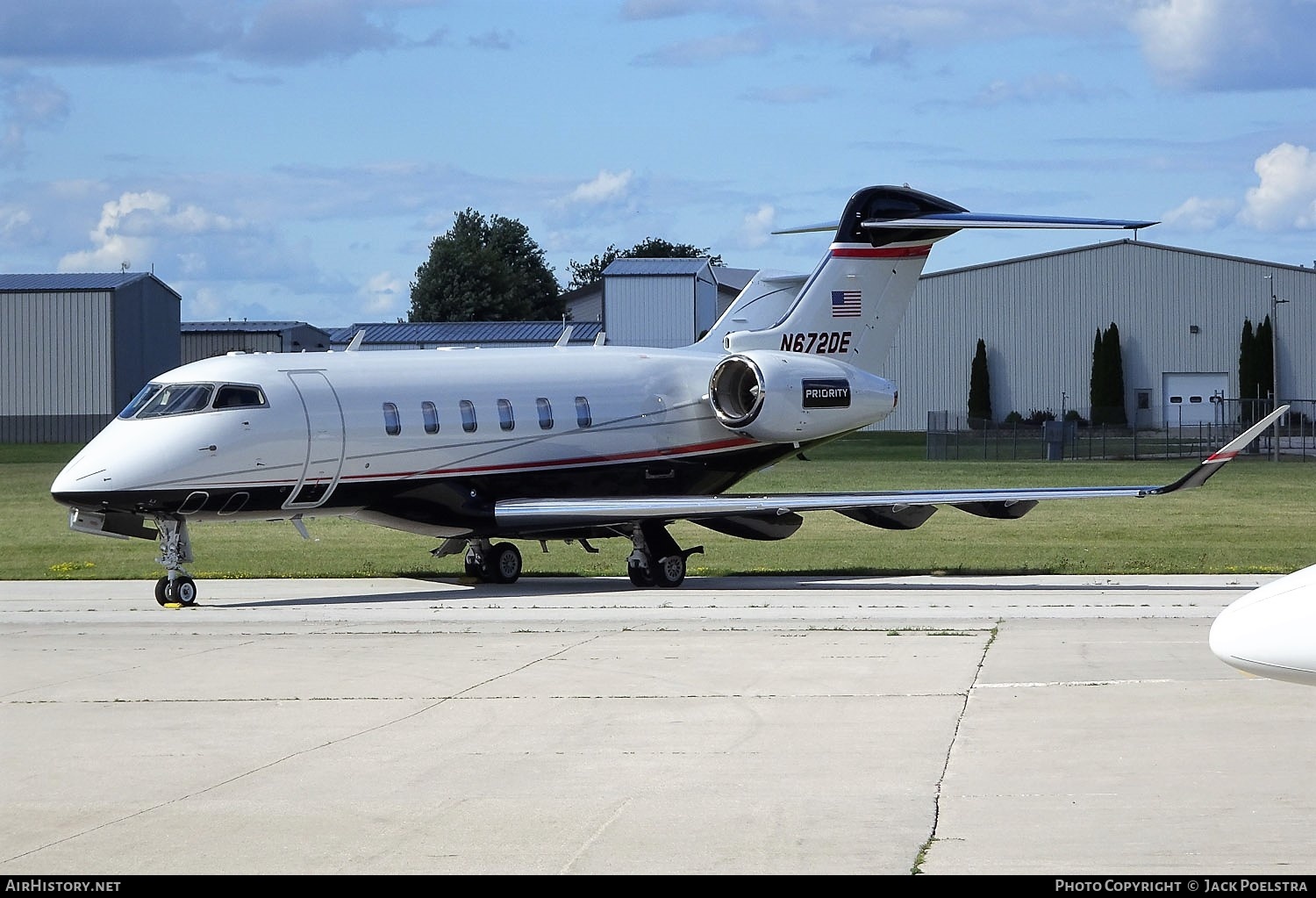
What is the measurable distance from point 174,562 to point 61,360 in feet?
224

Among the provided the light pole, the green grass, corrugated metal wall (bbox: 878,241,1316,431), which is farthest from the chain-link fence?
the green grass

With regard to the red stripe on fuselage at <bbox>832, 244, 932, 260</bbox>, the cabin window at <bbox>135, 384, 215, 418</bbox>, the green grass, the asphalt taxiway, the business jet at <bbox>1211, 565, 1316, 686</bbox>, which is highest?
the red stripe on fuselage at <bbox>832, 244, 932, 260</bbox>

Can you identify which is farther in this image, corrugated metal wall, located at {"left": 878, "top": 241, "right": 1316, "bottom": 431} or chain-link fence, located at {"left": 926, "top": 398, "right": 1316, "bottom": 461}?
corrugated metal wall, located at {"left": 878, "top": 241, "right": 1316, "bottom": 431}

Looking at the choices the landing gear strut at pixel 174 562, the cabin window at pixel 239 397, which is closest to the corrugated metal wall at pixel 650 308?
the cabin window at pixel 239 397

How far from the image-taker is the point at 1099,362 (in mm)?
78125

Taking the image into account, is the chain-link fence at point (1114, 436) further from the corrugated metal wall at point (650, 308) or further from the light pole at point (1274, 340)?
the corrugated metal wall at point (650, 308)

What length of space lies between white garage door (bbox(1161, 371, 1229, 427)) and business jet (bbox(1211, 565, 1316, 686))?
239 ft

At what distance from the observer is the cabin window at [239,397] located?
2147 cm

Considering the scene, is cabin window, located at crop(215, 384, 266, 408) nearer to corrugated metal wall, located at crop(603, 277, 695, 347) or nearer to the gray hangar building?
corrugated metal wall, located at crop(603, 277, 695, 347)

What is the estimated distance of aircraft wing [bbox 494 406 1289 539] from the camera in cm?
2245

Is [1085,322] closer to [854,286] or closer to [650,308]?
A: [650,308]

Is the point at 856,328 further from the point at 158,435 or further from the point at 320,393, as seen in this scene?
the point at 158,435

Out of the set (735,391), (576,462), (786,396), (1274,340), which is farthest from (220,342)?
(786,396)

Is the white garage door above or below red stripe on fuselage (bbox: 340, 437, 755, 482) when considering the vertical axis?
above
